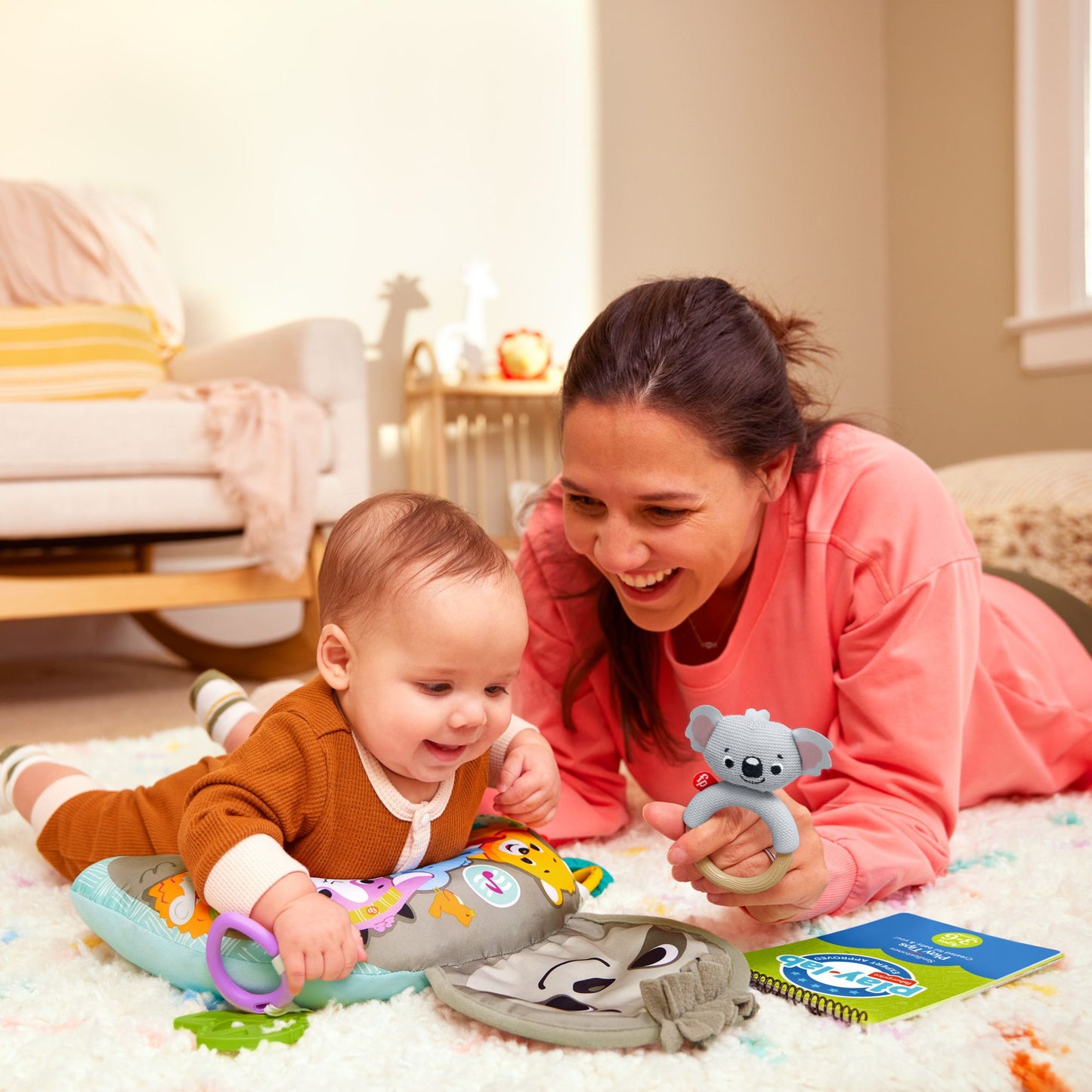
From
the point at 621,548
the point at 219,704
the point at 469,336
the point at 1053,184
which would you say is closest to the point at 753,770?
the point at 621,548

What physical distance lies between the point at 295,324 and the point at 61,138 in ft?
3.50

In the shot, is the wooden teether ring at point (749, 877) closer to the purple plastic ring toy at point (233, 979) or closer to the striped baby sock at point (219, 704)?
the purple plastic ring toy at point (233, 979)

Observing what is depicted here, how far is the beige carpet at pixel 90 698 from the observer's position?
1740 mm

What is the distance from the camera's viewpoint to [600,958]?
0.72 meters

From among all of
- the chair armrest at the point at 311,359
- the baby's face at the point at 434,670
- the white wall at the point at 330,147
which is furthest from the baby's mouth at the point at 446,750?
the white wall at the point at 330,147

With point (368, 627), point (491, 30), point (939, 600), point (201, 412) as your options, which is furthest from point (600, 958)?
point (491, 30)

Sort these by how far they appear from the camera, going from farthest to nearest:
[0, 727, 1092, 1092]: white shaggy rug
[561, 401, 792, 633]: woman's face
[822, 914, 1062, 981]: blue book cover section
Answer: [561, 401, 792, 633]: woman's face, [822, 914, 1062, 981]: blue book cover section, [0, 727, 1092, 1092]: white shaggy rug

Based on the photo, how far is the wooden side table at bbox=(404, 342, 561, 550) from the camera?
2.84 m

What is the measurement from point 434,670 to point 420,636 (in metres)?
0.02

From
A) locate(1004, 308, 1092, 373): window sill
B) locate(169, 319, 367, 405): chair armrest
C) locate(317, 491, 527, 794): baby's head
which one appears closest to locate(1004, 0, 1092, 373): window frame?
locate(1004, 308, 1092, 373): window sill

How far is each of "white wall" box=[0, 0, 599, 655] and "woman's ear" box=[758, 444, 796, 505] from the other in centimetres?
212

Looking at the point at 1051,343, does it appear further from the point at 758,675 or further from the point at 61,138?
the point at 61,138

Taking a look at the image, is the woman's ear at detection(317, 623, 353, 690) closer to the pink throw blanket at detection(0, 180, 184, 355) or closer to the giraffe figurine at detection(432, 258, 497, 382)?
the pink throw blanket at detection(0, 180, 184, 355)

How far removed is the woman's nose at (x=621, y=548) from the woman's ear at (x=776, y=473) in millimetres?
132
